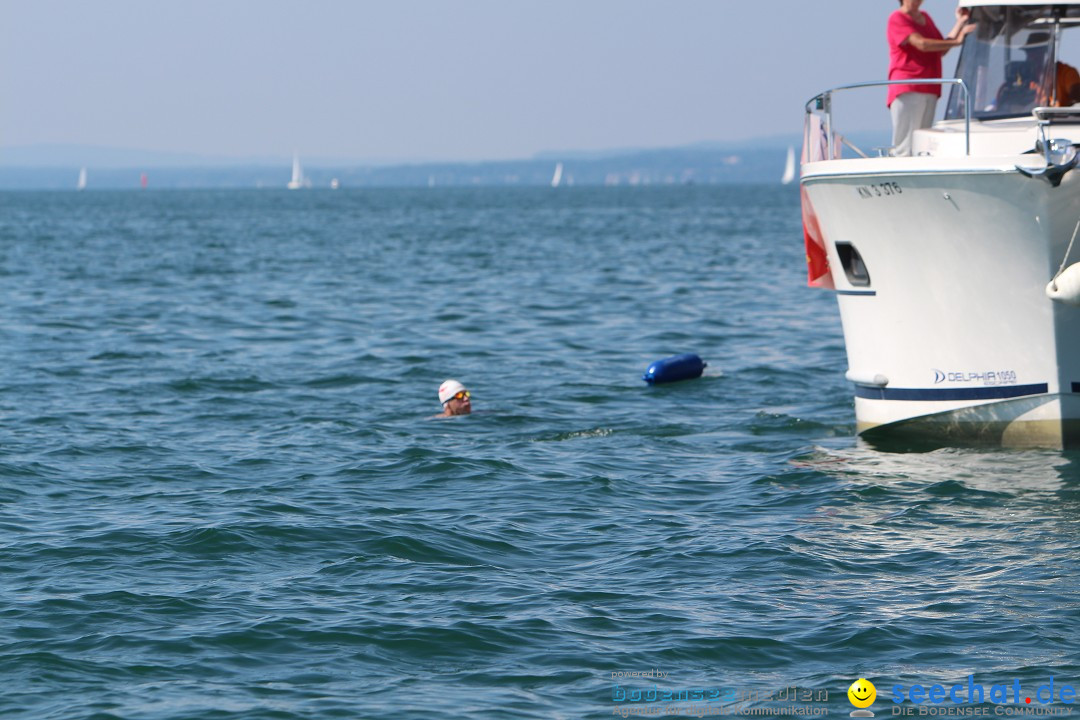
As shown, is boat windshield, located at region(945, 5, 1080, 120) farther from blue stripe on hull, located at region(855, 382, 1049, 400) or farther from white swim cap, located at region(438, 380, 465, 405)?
white swim cap, located at region(438, 380, 465, 405)

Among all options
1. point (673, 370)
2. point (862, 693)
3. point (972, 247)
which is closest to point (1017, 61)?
point (972, 247)

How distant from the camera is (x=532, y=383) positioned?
60.4 ft

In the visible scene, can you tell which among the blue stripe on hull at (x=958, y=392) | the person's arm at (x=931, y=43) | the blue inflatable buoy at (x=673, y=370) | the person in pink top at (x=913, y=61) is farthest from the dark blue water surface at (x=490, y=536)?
the person's arm at (x=931, y=43)

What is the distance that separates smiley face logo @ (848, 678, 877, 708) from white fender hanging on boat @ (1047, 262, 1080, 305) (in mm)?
4893

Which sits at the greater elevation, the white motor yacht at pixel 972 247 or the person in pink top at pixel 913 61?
the person in pink top at pixel 913 61

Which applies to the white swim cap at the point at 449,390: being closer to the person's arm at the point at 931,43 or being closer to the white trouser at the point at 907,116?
the white trouser at the point at 907,116

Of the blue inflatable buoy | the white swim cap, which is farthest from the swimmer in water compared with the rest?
the blue inflatable buoy

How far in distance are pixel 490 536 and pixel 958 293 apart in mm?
4642

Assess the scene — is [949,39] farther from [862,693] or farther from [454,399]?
[862,693]

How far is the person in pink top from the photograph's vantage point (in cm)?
1309

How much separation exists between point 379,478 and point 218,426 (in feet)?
11.2

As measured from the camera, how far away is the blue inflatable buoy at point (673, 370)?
17.8 meters

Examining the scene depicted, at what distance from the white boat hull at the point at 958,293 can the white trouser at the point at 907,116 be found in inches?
40.8

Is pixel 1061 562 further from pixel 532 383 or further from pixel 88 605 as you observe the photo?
pixel 532 383
